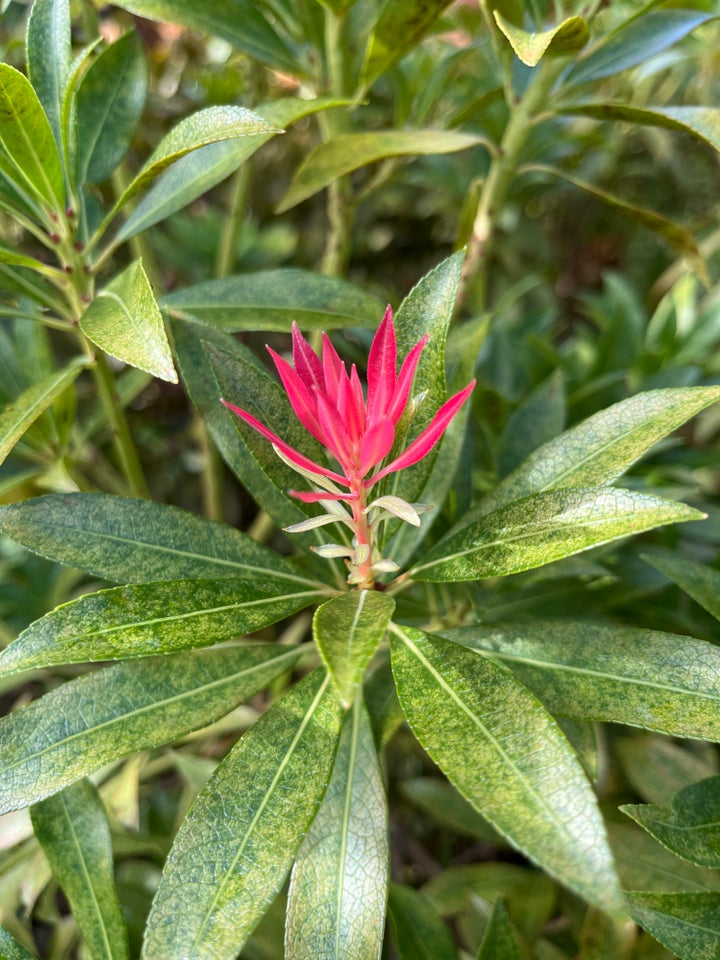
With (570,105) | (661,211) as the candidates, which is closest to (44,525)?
(570,105)

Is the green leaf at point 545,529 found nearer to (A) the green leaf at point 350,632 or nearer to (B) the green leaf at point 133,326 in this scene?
(A) the green leaf at point 350,632

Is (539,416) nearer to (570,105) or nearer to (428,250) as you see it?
(570,105)

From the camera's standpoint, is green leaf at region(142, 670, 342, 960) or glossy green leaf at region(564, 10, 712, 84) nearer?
green leaf at region(142, 670, 342, 960)

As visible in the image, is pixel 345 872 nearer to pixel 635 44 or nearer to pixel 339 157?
pixel 339 157

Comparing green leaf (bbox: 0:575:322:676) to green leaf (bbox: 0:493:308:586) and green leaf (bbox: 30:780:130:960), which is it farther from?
green leaf (bbox: 30:780:130:960)

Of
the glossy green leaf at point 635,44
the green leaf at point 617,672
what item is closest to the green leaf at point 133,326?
the green leaf at point 617,672

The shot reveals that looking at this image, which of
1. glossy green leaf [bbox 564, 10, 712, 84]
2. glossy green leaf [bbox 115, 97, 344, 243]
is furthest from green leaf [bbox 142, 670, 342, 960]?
glossy green leaf [bbox 564, 10, 712, 84]
